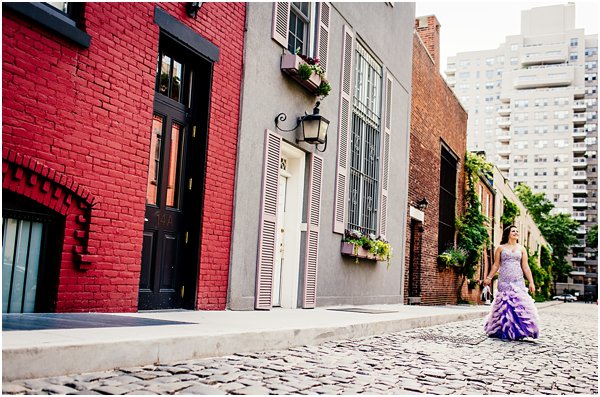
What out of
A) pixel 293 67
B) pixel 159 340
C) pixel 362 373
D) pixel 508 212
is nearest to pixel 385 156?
pixel 293 67

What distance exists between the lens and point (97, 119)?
6520 millimetres

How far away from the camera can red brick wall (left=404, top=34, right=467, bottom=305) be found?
17.3 meters

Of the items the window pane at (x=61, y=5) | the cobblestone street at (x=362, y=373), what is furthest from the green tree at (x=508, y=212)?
the window pane at (x=61, y=5)

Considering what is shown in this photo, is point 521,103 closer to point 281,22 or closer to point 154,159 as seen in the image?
point 281,22

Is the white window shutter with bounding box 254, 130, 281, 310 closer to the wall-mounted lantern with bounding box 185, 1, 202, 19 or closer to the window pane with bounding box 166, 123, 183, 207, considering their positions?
the window pane with bounding box 166, 123, 183, 207

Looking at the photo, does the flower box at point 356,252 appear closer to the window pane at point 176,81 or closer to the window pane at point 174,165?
the window pane at point 174,165

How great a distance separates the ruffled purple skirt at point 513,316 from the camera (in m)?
8.83

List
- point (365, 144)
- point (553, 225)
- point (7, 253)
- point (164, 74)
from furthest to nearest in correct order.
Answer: point (553, 225) → point (365, 144) → point (164, 74) → point (7, 253)

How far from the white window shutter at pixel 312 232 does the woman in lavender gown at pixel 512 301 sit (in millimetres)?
2967

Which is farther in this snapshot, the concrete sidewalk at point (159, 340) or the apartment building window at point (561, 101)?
the apartment building window at point (561, 101)

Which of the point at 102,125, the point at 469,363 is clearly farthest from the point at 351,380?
the point at 102,125

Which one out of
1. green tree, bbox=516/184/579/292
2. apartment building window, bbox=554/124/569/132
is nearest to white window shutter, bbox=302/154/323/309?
green tree, bbox=516/184/579/292

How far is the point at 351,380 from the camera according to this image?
186 inches

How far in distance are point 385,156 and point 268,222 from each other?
5.97 m
